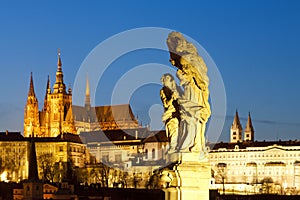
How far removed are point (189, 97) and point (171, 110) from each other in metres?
0.17

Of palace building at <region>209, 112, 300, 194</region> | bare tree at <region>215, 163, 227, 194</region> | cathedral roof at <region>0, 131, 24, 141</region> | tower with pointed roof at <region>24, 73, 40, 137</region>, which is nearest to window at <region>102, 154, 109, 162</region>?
cathedral roof at <region>0, 131, 24, 141</region>

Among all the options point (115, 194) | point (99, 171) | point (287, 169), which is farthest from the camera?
point (287, 169)

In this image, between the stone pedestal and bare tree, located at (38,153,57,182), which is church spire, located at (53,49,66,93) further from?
the stone pedestal

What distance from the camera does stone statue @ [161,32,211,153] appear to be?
6090 mm

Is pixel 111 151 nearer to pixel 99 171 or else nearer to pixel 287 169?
pixel 99 171

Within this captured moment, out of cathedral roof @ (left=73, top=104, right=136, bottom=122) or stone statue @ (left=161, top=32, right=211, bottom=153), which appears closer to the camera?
stone statue @ (left=161, top=32, right=211, bottom=153)

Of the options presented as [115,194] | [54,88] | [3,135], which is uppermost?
[54,88]

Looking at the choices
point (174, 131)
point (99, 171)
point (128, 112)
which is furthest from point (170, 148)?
point (128, 112)

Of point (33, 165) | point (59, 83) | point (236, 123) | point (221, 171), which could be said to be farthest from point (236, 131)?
point (33, 165)

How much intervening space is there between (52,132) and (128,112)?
494 inches

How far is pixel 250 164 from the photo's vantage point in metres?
119

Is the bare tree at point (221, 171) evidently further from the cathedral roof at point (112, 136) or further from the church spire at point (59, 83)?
the church spire at point (59, 83)

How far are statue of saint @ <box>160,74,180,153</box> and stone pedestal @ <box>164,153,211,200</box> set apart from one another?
0.15 metres

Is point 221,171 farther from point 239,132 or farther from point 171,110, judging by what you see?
point 171,110
